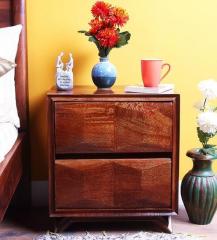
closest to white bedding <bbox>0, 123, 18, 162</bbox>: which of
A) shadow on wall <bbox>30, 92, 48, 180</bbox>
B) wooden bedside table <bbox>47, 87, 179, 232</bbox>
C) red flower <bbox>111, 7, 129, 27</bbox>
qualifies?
wooden bedside table <bbox>47, 87, 179, 232</bbox>

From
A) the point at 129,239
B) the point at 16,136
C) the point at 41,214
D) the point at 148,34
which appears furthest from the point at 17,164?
the point at 148,34

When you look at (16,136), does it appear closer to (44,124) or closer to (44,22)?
(44,124)

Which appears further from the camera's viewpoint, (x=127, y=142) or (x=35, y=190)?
(x=35, y=190)

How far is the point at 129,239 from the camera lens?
6.09 feet

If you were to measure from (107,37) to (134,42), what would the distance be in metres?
0.32

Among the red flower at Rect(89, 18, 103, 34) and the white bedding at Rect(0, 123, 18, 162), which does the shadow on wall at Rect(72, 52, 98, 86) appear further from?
the white bedding at Rect(0, 123, 18, 162)

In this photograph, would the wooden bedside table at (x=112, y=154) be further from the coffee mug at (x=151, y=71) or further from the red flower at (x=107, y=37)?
the red flower at (x=107, y=37)

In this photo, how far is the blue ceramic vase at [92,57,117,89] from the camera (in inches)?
77.5

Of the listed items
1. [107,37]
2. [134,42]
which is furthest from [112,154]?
[134,42]

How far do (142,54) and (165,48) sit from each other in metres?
0.12

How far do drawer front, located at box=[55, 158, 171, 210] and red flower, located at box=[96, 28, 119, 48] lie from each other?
0.51 meters

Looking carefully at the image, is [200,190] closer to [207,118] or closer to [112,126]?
[207,118]

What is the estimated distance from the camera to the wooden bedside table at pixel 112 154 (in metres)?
1.81

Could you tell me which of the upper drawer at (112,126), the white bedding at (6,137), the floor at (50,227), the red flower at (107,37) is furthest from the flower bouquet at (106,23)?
the floor at (50,227)
